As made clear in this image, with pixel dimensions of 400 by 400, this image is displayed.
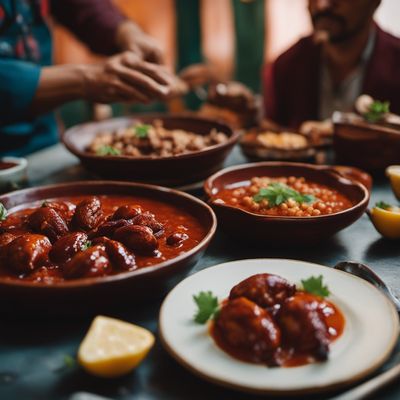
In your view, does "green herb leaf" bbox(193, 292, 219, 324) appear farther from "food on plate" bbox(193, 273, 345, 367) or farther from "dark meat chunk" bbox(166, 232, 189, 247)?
"dark meat chunk" bbox(166, 232, 189, 247)

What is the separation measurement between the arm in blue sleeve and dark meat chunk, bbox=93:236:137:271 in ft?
5.22

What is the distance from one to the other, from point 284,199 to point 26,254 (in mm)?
913

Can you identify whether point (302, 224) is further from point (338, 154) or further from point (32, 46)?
point (32, 46)

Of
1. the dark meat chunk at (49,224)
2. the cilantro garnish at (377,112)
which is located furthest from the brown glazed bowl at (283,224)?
the cilantro garnish at (377,112)

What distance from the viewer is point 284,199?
1.88 m

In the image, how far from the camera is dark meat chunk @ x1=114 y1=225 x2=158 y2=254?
1.48m

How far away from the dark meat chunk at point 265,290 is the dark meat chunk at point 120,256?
0.29m

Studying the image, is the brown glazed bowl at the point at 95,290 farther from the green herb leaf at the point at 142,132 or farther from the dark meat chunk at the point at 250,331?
the green herb leaf at the point at 142,132

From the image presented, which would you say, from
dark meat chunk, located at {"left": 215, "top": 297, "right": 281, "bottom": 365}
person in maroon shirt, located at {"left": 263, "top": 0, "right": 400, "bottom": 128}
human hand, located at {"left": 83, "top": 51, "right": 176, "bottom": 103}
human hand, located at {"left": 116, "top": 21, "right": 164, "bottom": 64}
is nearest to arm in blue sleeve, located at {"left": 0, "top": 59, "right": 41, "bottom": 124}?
human hand, located at {"left": 83, "top": 51, "right": 176, "bottom": 103}

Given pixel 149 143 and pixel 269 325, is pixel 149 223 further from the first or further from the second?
pixel 149 143

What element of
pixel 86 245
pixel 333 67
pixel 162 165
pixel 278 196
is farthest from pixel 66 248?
pixel 333 67

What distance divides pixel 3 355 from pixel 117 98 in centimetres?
182

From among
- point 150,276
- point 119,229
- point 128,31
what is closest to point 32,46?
point 128,31

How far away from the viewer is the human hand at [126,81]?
9.04 feet
